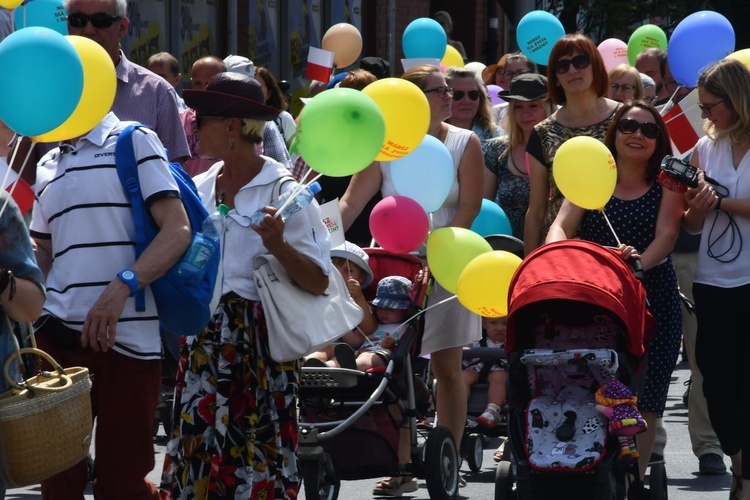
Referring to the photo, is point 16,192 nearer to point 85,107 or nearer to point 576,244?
point 85,107

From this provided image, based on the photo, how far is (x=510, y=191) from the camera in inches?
350

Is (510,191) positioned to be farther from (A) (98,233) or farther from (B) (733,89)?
(A) (98,233)

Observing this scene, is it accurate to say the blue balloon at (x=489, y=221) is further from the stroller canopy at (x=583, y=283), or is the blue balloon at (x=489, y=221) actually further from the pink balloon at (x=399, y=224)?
the stroller canopy at (x=583, y=283)

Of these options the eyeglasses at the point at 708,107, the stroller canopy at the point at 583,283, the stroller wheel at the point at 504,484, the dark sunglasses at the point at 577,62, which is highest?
the dark sunglasses at the point at 577,62

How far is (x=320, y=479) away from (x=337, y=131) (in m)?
1.94

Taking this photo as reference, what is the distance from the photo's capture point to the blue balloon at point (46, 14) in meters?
7.84

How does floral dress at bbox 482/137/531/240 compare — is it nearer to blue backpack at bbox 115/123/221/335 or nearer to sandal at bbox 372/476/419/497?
sandal at bbox 372/476/419/497

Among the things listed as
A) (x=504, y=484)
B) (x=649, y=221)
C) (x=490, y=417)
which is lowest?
(x=490, y=417)

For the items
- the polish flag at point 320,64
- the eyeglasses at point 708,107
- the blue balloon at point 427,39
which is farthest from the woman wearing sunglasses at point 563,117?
the blue balloon at point 427,39

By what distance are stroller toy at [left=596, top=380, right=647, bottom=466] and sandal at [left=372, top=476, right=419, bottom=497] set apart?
6.77ft

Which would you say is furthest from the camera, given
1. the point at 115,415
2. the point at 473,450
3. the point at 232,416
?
the point at 473,450

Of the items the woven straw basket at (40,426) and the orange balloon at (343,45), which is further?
the orange balloon at (343,45)

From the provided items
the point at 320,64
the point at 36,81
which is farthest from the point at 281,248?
the point at 320,64

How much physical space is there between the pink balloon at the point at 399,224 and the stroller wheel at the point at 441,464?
2.99ft
